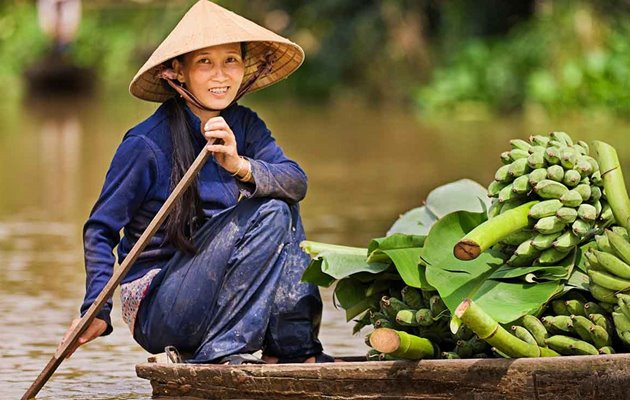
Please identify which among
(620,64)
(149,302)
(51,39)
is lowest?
(51,39)

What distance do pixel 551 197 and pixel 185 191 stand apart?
1.13 m

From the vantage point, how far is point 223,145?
184 inches

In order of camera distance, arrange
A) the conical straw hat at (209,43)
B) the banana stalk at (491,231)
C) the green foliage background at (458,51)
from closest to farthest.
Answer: the banana stalk at (491,231), the conical straw hat at (209,43), the green foliage background at (458,51)

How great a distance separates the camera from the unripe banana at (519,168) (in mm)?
4695

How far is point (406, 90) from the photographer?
927 inches

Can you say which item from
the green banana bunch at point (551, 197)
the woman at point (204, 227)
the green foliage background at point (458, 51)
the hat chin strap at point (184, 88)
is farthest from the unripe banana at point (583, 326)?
the green foliage background at point (458, 51)

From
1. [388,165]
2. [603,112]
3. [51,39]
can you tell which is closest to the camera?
[388,165]

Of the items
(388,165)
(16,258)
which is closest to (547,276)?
(16,258)

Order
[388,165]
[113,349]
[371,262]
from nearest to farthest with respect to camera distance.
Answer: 1. [371,262]
2. [113,349]
3. [388,165]

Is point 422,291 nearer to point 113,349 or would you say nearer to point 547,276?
point 547,276

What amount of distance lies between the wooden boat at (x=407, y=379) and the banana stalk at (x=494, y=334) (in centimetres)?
5

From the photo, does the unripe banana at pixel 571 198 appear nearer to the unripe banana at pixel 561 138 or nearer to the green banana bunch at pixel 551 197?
the green banana bunch at pixel 551 197

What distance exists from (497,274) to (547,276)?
0.16m

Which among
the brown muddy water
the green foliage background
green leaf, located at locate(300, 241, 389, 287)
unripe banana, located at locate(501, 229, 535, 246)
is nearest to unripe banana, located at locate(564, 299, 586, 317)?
unripe banana, located at locate(501, 229, 535, 246)
